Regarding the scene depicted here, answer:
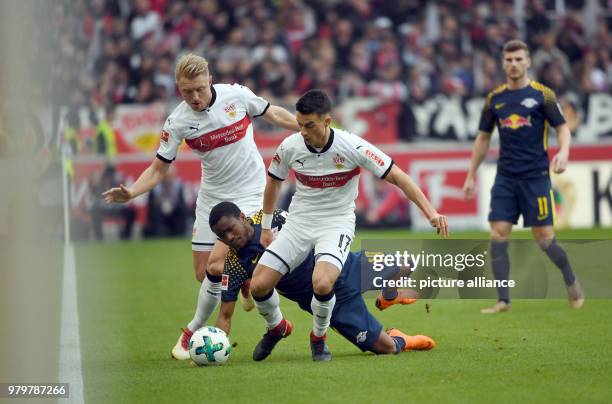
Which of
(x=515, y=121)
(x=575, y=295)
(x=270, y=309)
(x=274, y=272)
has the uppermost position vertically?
(x=515, y=121)

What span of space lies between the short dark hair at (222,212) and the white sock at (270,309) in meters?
0.60

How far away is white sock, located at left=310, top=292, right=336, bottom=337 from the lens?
787 centimetres

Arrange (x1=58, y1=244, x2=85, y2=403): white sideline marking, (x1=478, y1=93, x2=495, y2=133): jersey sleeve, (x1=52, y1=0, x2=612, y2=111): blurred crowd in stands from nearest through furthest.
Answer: (x1=58, y1=244, x2=85, y2=403): white sideline marking
(x1=478, y1=93, x2=495, y2=133): jersey sleeve
(x1=52, y1=0, x2=612, y2=111): blurred crowd in stands

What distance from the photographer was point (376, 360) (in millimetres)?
7945

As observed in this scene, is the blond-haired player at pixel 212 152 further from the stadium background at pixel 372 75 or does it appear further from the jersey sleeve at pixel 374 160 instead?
the stadium background at pixel 372 75

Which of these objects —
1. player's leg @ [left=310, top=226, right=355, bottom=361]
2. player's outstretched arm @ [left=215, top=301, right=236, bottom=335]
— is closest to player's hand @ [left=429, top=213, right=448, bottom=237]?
player's leg @ [left=310, top=226, right=355, bottom=361]

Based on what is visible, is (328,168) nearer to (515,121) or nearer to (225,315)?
(225,315)

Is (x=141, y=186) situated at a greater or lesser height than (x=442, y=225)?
greater

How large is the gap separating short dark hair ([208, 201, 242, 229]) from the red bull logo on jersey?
361 centimetres

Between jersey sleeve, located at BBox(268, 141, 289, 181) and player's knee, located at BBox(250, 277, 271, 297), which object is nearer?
player's knee, located at BBox(250, 277, 271, 297)

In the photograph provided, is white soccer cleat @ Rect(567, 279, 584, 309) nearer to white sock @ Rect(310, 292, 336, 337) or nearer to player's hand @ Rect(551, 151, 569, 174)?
player's hand @ Rect(551, 151, 569, 174)

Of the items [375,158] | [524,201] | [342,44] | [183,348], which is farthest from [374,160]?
[342,44]

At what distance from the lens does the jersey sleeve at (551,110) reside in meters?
10.8

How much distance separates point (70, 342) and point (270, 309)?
6.39 feet
